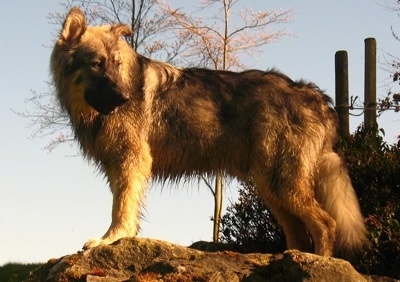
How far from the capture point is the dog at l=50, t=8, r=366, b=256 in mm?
6750

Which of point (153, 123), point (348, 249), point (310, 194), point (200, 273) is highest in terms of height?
point (153, 123)

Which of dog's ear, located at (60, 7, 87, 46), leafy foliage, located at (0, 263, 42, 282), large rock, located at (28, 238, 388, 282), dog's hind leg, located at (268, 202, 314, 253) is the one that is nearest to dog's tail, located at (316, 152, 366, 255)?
dog's hind leg, located at (268, 202, 314, 253)

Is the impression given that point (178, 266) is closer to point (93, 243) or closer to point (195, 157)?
point (93, 243)

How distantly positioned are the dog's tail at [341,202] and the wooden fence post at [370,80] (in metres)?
2.38

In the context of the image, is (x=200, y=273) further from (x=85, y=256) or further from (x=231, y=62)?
(x=231, y=62)

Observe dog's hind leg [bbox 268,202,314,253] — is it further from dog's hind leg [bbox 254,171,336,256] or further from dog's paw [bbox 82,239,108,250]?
dog's paw [bbox 82,239,108,250]

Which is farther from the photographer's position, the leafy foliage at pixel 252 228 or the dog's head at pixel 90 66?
the leafy foliage at pixel 252 228

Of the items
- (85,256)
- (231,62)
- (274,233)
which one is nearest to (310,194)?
(274,233)

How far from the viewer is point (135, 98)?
6945 millimetres

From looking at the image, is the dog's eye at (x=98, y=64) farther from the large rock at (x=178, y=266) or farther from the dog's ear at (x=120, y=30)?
the large rock at (x=178, y=266)

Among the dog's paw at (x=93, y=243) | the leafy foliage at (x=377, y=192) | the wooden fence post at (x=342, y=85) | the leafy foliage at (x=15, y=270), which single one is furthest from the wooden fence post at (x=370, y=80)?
the leafy foliage at (x=15, y=270)

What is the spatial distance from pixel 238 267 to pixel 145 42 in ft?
32.2

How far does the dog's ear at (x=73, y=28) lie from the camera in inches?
276

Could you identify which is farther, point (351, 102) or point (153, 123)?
point (351, 102)
